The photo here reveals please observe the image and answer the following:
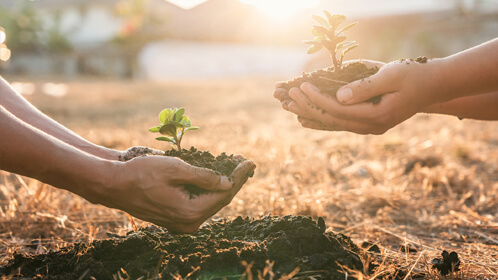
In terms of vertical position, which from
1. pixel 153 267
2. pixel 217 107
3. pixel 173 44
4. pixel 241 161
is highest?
pixel 173 44

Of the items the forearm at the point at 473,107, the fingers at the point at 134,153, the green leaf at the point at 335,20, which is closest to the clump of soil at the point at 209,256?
the fingers at the point at 134,153

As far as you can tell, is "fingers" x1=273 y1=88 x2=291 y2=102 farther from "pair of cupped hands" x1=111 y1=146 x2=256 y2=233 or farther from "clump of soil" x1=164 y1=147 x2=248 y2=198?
"pair of cupped hands" x1=111 y1=146 x2=256 y2=233

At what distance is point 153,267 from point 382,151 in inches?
137

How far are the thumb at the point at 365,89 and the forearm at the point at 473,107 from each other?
68 cm

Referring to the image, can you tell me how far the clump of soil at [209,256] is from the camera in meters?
1.48

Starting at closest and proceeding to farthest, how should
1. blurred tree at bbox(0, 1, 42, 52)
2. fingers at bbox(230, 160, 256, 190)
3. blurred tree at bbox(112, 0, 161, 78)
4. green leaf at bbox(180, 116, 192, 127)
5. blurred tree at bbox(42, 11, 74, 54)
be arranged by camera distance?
Result: fingers at bbox(230, 160, 256, 190)
green leaf at bbox(180, 116, 192, 127)
blurred tree at bbox(112, 0, 161, 78)
blurred tree at bbox(42, 11, 74, 54)
blurred tree at bbox(0, 1, 42, 52)

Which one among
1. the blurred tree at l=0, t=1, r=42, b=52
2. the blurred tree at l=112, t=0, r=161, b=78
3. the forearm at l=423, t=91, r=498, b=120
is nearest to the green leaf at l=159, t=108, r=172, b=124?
the forearm at l=423, t=91, r=498, b=120

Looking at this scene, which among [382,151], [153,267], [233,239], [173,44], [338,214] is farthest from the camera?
[173,44]

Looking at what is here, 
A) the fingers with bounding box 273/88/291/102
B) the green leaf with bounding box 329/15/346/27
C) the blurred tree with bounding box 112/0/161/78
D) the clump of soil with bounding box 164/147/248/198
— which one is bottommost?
the clump of soil with bounding box 164/147/248/198

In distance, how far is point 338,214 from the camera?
2721 mm

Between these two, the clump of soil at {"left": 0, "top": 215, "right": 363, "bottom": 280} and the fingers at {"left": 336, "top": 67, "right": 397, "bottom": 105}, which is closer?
the clump of soil at {"left": 0, "top": 215, "right": 363, "bottom": 280}

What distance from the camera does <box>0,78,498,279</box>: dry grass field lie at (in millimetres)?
2172

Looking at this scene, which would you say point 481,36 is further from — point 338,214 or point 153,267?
point 153,267

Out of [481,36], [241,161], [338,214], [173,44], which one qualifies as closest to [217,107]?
[338,214]
